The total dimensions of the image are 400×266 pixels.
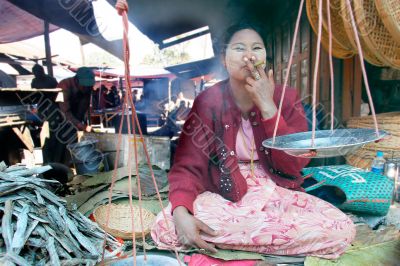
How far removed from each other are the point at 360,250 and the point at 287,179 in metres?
0.54

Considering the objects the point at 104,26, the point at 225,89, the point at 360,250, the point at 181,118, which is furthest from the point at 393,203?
the point at 181,118

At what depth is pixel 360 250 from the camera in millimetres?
1680

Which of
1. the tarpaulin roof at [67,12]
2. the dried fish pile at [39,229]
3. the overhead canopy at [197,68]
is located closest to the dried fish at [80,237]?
the dried fish pile at [39,229]

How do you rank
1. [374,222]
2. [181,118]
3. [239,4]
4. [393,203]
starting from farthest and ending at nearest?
1. [181,118]
2. [239,4]
3. [393,203]
4. [374,222]

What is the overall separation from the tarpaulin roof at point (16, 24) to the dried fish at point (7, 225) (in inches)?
116

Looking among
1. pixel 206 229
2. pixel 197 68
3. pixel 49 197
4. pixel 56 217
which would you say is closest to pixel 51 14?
pixel 49 197

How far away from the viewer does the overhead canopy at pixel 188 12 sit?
12.1 feet

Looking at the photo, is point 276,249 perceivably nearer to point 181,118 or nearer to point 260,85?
point 260,85

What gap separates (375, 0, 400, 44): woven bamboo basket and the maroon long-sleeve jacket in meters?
0.80

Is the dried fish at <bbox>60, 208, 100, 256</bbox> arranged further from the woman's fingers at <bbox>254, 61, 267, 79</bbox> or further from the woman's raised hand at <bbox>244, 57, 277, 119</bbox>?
the woman's fingers at <bbox>254, 61, 267, 79</bbox>

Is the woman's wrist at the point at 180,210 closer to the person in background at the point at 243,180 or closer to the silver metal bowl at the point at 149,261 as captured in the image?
the person in background at the point at 243,180

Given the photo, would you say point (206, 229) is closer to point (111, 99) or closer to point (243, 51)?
point (243, 51)

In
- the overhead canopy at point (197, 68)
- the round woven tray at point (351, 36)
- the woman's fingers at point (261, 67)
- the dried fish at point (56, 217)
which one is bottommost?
the dried fish at point (56, 217)

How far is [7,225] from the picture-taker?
56.7 inches
